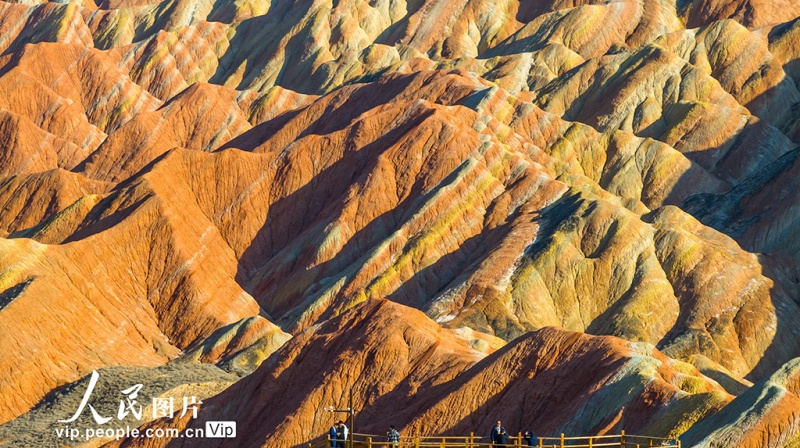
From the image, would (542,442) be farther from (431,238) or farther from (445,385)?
(431,238)

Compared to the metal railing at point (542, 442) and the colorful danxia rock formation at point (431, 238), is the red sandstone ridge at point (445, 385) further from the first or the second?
the metal railing at point (542, 442)

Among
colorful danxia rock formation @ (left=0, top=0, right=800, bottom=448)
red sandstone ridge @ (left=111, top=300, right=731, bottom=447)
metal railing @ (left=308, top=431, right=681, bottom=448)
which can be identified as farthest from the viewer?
colorful danxia rock formation @ (left=0, top=0, right=800, bottom=448)

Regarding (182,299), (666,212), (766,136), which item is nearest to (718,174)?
(766,136)

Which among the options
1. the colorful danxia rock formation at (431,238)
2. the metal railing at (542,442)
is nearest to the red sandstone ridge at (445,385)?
the colorful danxia rock formation at (431,238)

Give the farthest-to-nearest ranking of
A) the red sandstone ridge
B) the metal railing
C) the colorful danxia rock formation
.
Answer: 1. the colorful danxia rock formation
2. the red sandstone ridge
3. the metal railing

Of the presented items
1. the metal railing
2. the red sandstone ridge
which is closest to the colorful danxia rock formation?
the red sandstone ridge

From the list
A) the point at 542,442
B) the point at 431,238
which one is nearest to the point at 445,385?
the point at 542,442

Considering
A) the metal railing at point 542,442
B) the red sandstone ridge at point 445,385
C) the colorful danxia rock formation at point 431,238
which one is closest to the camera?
the metal railing at point 542,442

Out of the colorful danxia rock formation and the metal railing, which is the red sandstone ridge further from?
the metal railing

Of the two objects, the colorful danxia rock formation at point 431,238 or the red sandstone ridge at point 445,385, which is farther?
the colorful danxia rock formation at point 431,238
